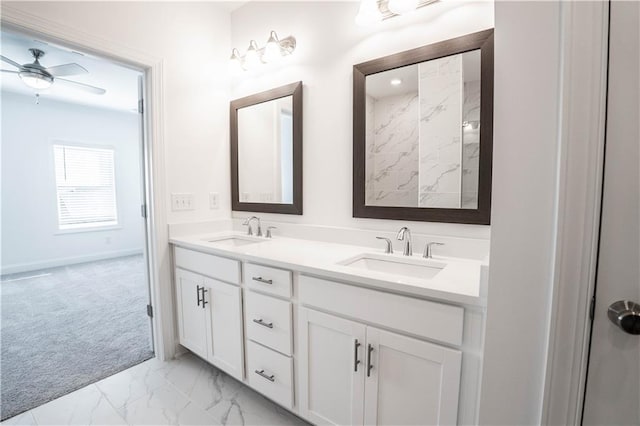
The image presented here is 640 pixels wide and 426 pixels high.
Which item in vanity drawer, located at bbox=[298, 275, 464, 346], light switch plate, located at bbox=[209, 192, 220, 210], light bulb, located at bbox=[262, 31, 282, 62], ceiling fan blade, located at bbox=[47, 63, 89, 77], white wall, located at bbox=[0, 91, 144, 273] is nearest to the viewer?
vanity drawer, located at bbox=[298, 275, 464, 346]

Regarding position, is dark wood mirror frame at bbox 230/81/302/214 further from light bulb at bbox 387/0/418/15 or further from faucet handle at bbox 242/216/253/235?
light bulb at bbox 387/0/418/15

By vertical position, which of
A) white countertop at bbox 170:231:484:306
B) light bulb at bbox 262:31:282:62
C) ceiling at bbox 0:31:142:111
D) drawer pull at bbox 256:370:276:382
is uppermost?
ceiling at bbox 0:31:142:111

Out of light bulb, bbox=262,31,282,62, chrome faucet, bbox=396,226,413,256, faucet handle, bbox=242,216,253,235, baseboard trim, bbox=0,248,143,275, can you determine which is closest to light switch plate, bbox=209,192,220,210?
faucet handle, bbox=242,216,253,235

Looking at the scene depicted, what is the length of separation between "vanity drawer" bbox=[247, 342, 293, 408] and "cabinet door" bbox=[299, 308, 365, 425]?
0.27ft

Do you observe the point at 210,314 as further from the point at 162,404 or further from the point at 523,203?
the point at 523,203

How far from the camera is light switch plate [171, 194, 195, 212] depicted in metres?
1.98

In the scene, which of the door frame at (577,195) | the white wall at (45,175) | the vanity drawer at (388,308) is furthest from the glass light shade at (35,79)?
the door frame at (577,195)

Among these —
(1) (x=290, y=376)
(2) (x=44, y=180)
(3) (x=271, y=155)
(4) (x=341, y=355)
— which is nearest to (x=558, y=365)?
(4) (x=341, y=355)

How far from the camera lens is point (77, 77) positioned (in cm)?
330

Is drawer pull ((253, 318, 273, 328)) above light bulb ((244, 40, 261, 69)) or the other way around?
the other way around

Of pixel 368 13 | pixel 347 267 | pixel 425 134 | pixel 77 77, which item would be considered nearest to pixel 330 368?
pixel 347 267

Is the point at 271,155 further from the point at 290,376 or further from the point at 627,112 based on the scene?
the point at 627,112

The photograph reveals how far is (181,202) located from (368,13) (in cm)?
169

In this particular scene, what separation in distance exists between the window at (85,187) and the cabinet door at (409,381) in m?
5.40
